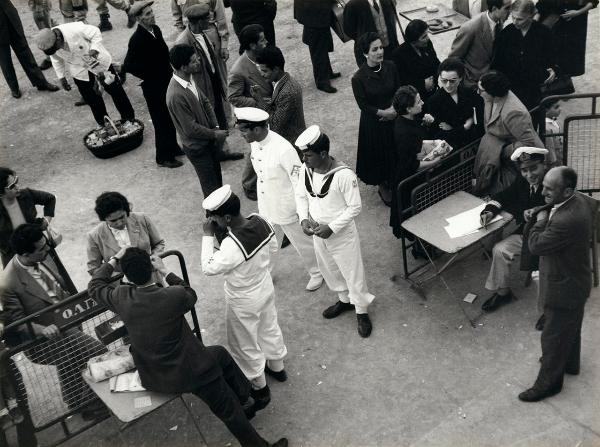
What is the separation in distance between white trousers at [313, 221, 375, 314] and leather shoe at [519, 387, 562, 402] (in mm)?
1606

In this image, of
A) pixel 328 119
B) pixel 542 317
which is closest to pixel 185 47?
pixel 328 119

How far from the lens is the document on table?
6.28m

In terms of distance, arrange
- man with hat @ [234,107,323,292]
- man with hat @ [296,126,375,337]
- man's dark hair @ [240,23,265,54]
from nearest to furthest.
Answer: man with hat @ [296,126,375,337] < man with hat @ [234,107,323,292] < man's dark hair @ [240,23,265,54]

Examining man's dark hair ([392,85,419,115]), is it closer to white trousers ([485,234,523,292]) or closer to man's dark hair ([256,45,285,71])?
man's dark hair ([256,45,285,71])

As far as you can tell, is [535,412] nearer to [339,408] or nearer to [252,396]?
[339,408]

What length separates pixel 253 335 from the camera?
5.75 meters

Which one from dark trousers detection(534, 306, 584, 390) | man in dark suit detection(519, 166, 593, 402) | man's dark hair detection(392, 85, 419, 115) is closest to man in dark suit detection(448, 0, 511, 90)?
man's dark hair detection(392, 85, 419, 115)

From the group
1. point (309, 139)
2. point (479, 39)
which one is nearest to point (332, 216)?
point (309, 139)

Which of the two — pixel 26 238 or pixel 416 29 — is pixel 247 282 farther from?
pixel 416 29

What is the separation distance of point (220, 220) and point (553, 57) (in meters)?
5.41

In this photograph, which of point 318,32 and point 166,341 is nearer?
point 166,341

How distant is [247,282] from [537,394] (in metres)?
2.43

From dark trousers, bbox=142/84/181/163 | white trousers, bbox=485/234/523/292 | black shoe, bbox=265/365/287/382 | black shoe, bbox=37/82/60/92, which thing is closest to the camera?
black shoe, bbox=265/365/287/382

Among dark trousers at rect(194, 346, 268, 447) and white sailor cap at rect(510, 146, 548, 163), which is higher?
white sailor cap at rect(510, 146, 548, 163)
